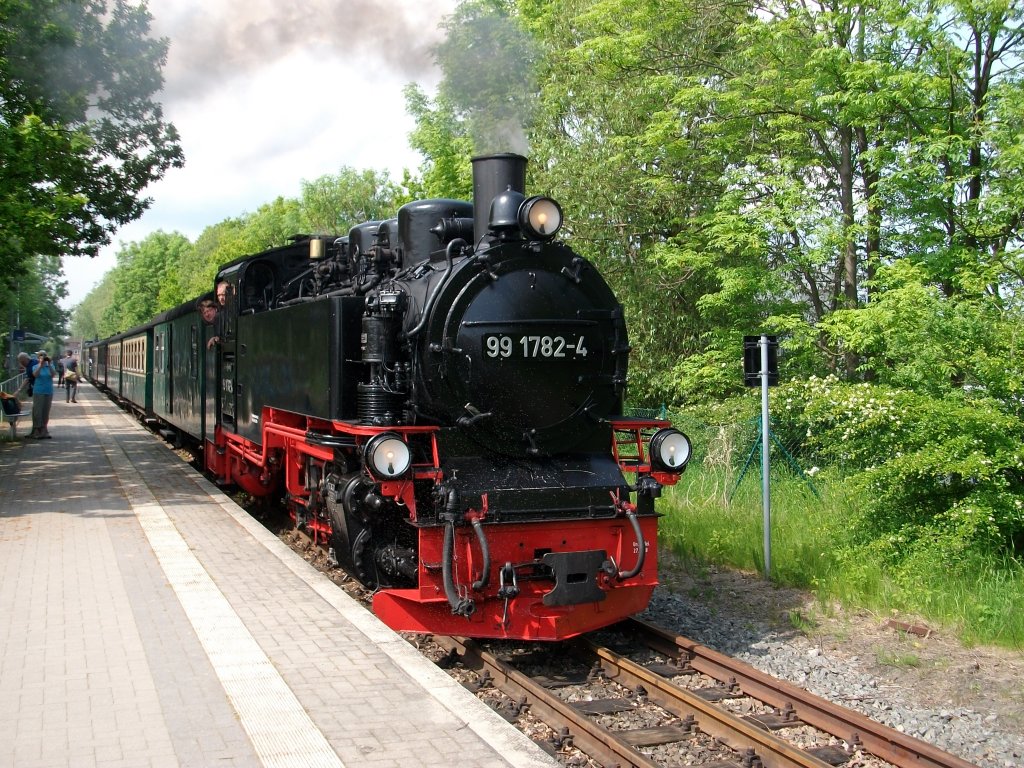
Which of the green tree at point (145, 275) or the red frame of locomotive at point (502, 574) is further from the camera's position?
the green tree at point (145, 275)

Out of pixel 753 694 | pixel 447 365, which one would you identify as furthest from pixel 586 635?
pixel 447 365

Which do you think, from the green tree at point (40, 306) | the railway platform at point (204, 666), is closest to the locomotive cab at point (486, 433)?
the railway platform at point (204, 666)

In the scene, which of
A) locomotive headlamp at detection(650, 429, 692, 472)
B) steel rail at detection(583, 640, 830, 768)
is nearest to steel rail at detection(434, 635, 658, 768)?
steel rail at detection(583, 640, 830, 768)

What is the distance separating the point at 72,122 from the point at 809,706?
12.4m

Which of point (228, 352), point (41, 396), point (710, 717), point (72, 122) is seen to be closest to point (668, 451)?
point (710, 717)

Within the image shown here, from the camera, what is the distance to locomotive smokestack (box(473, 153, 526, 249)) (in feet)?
20.4

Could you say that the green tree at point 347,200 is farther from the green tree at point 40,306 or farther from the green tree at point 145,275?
the green tree at point 145,275

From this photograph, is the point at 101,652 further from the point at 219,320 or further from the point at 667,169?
the point at 667,169

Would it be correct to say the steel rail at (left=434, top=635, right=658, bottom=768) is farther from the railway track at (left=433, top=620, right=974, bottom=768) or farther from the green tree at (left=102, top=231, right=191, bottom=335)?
the green tree at (left=102, top=231, right=191, bottom=335)

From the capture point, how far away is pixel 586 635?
612cm

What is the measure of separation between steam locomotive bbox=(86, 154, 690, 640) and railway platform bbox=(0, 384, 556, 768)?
1.84 ft

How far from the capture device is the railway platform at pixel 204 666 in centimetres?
380

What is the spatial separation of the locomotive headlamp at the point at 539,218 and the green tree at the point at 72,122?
729 centimetres

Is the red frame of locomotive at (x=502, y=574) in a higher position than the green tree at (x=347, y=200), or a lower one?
lower
